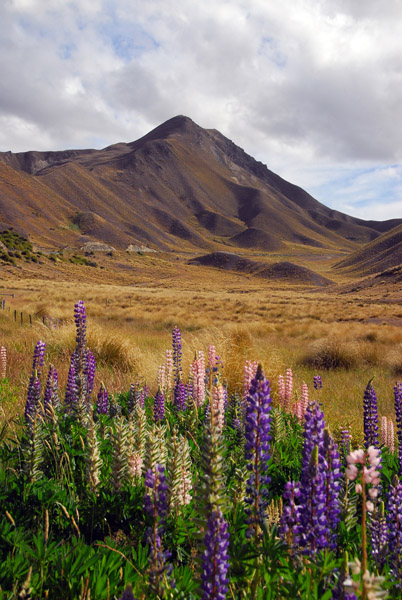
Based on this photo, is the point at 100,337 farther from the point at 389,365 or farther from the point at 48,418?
the point at 389,365

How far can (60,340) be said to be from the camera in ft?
32.9

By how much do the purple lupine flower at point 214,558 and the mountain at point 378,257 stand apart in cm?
9720

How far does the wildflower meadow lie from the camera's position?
4.70 ft

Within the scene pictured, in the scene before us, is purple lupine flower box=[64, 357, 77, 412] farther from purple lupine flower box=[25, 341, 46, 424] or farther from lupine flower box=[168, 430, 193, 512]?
lupine flower box=[168, 430, 193, 512]

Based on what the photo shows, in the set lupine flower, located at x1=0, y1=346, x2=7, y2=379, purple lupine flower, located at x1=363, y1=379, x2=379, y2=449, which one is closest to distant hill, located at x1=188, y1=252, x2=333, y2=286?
lupine flower, located at x1=0, y1=346, x2=7, y2=379

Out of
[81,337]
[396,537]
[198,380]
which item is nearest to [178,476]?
[396,537]

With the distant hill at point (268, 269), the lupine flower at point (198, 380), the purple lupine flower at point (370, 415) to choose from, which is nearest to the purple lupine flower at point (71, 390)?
the lupine flower at point (198, 380)

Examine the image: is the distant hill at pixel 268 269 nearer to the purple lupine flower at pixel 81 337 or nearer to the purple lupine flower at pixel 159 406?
the purple lupine flower at pixel 81 337

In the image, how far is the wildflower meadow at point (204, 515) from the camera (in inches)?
56.4

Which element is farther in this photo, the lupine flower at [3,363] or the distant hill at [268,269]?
the distant hill at [268,269]

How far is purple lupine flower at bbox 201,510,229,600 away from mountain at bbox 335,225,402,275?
319ft

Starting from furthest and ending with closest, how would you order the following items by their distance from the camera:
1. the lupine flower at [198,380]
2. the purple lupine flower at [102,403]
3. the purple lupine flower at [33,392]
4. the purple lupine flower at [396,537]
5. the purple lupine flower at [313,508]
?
the lupine flower at [198,380]
the purple lupine flower at [102,403]
the purple lupine flower at [33,392]
the purple lupine flower at [396,537]
the purple lupine flower at [313,508]

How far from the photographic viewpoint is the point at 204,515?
1.41 metres

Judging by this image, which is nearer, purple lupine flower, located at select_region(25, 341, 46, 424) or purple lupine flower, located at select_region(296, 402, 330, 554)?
purple lupine flower, located at select_region(296, 402, 330, 554)
